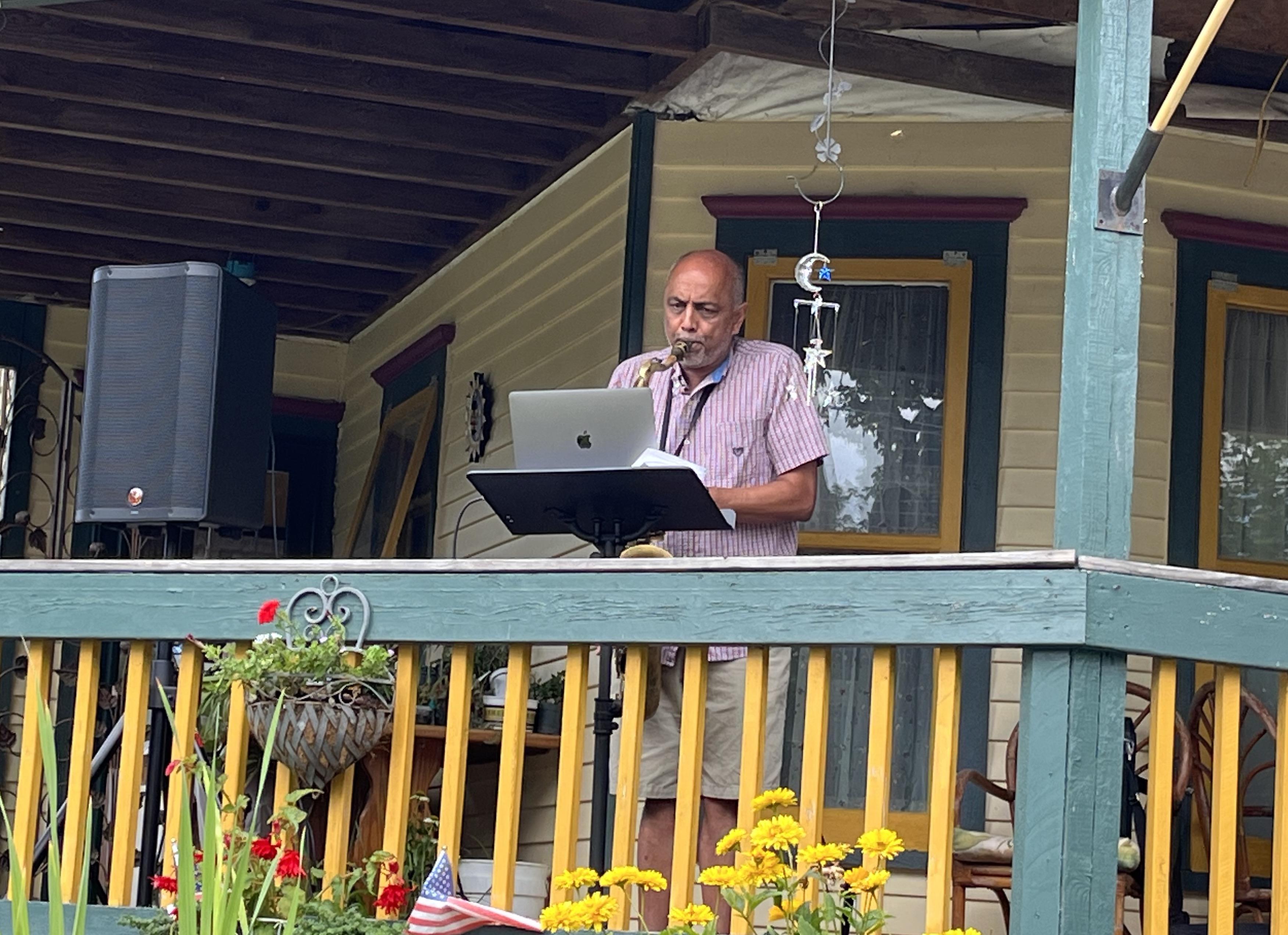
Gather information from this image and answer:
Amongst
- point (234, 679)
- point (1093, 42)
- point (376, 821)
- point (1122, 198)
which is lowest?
point (376, 821)

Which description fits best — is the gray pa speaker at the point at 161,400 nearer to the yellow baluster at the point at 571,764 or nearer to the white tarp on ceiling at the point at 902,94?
the yellow baluster at the point at 571,764

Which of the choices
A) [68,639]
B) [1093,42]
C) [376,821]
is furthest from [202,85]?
[1093,42]

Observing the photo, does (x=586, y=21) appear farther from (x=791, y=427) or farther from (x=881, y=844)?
(x=881, y=844)

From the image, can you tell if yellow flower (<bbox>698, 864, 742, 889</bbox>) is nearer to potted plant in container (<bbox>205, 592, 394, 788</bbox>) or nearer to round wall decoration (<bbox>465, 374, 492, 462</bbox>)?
potted plant in container (<bbox>205, 592, 394, 788</bbox>)

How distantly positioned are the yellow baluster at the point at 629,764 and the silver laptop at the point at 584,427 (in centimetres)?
42

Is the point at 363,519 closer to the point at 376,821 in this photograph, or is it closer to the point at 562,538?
the point at 562,538

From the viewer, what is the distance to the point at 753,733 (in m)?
3.42

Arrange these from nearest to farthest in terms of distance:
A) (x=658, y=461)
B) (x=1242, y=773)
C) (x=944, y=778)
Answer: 1. (x=944, y=778)
2. (x=658, y=461)
3. (x=1242, y=773)

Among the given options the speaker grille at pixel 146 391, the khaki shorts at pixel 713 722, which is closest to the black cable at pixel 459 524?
the speaker grille at pixel 146 391

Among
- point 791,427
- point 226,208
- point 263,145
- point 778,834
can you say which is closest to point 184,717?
point 778,834

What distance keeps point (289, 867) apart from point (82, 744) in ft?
2.12

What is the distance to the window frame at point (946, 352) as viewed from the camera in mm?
5715

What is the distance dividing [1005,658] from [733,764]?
5.83 feet

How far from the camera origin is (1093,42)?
346cm
